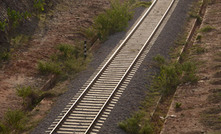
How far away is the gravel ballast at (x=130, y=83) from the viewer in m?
12.8

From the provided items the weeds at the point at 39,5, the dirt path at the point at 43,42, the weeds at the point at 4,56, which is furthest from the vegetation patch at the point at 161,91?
the weeds at the point at 39,5

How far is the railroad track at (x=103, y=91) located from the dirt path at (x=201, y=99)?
2.44m

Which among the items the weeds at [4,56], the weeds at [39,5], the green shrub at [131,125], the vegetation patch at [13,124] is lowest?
the green shrub at [131,125]

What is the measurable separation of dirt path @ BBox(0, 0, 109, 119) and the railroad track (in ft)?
7.89

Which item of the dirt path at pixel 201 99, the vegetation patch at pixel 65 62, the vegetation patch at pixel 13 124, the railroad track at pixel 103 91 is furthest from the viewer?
the vegetation patch at pixel 65 62

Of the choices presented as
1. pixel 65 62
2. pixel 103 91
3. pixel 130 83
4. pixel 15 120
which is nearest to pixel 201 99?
pixel 130 83

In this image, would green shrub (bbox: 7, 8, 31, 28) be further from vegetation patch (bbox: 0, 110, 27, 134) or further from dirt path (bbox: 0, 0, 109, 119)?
vegetation patch (bbox: 0, 110, 27, 134)

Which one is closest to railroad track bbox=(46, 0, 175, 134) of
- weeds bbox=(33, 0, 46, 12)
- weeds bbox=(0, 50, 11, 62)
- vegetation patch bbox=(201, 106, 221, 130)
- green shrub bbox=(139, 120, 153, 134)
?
green shrub bbox=(139, 120, 153, 134)

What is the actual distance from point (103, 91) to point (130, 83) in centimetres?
128

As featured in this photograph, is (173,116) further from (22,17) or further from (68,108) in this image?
(22,17)

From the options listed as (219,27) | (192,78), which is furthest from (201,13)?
(192,78)

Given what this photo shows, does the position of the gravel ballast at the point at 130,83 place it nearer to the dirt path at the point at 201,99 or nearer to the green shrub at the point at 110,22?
the green shrub at the point at 110,22

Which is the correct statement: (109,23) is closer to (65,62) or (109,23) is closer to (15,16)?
(65,62)

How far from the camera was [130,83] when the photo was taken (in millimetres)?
15383
